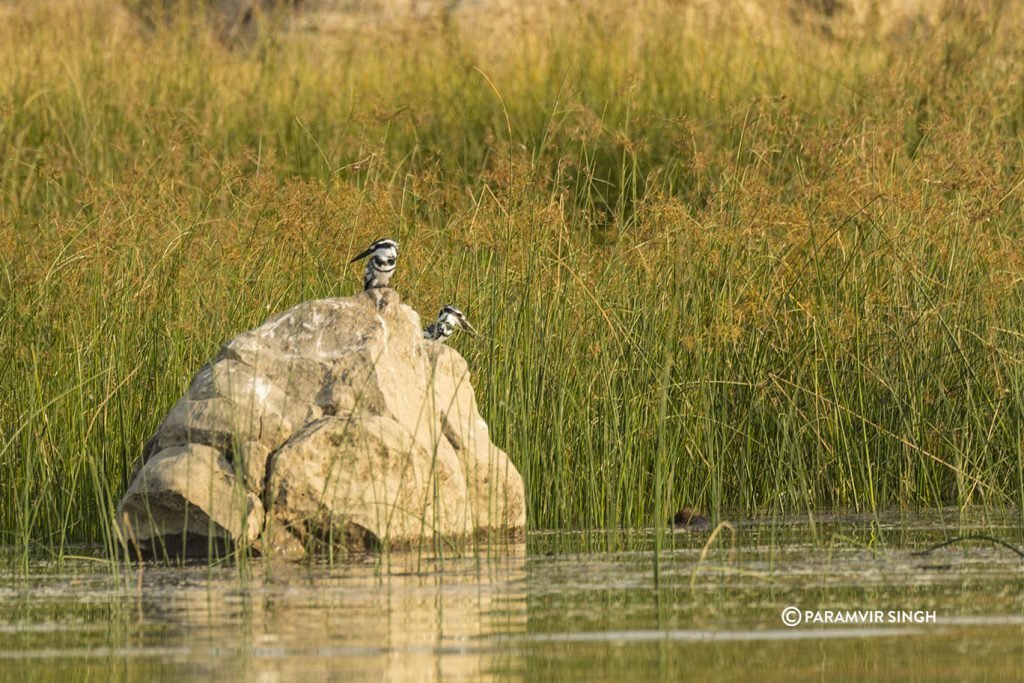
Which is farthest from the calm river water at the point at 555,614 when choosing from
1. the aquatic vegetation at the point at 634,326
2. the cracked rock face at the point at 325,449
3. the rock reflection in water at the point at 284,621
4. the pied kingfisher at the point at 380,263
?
the pied kingfisher at the point at 380,263

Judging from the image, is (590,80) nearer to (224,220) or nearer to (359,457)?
(224,220)

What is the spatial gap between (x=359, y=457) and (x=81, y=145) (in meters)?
7.54

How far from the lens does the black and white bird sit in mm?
7402

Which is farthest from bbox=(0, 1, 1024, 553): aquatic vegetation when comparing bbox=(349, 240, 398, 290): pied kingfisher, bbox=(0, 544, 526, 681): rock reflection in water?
bbox=(0, 544, 526, 681): rock reflection in water

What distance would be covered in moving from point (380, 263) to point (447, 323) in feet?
1.77

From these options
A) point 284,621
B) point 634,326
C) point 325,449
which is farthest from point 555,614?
point 634,326

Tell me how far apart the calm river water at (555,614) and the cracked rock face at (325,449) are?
218 millimetres

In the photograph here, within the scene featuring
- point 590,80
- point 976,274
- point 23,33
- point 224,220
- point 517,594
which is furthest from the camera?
Answer: point 23,33

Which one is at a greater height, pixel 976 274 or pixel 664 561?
pixel 976 274

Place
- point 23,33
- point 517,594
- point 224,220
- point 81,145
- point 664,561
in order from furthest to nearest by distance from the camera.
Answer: point 23,33 < point 81,145 < point 224,220 < point 664,561 < point 517,594

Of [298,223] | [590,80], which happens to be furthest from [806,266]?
[590,80]

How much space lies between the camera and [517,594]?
553 cm

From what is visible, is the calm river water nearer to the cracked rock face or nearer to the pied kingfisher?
the cracked rock face

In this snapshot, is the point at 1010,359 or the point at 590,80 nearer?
the point at 1010,359
